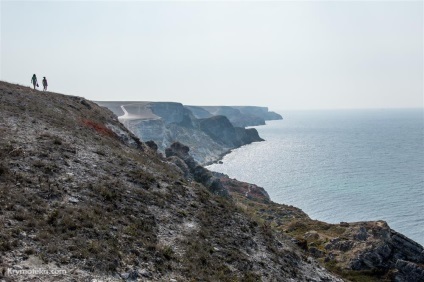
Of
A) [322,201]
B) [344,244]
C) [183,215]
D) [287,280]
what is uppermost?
[183,215]

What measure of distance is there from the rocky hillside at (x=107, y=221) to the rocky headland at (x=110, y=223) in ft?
0.21

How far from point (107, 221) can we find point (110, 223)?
0.21 metres

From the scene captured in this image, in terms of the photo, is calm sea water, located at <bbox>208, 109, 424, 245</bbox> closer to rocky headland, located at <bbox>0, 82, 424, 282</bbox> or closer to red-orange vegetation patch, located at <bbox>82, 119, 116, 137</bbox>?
rocky headland, located at <bbox>0, 82, 424, 282</bbox>

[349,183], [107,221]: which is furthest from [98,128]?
[349,183]

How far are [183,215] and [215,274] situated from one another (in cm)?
682

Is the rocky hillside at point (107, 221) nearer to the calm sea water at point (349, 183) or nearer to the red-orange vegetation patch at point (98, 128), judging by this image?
the red-orange vegetation patch at point (98, 128)

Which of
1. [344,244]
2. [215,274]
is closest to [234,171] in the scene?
[344,244]

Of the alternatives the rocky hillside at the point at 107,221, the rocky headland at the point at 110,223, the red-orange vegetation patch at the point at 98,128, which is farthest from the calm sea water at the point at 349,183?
the red-orange vegetation patch at the point at 98,128

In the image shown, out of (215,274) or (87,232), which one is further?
(215,274)

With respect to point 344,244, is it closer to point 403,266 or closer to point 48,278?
point 403,266

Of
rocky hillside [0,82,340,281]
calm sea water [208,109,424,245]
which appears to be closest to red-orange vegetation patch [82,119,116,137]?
rocky hillside [0,82,340,281]

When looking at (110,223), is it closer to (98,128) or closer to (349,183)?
(98,128)

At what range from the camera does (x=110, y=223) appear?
62.2 ft

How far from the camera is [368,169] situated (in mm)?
153625
